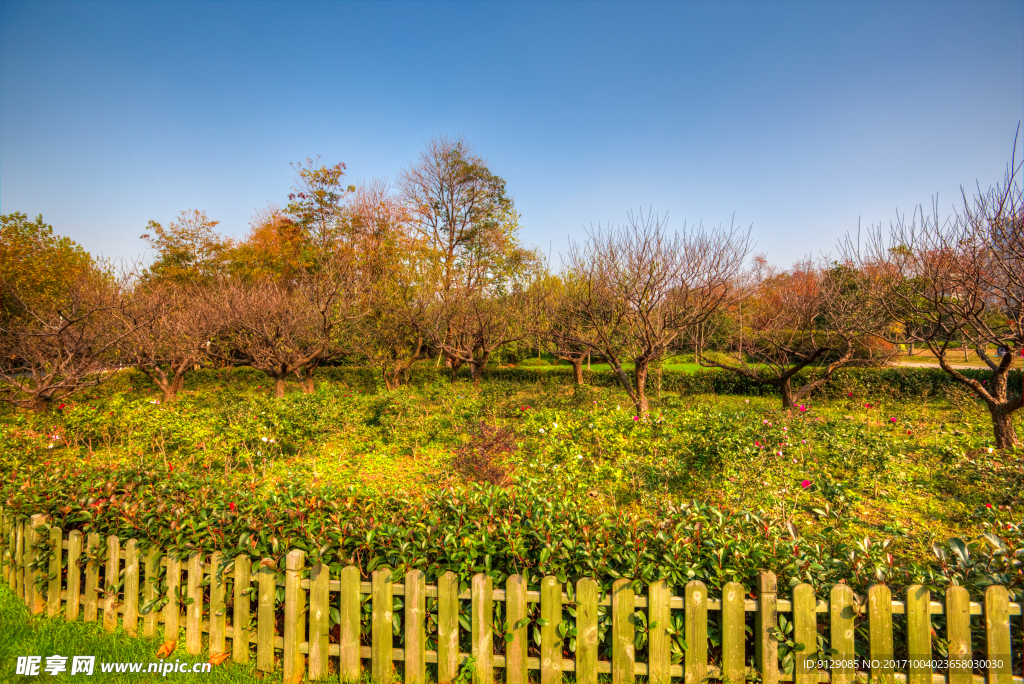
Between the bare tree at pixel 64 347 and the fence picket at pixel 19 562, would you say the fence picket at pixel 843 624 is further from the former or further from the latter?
the bare tree at pixel 64 347

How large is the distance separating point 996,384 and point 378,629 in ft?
27.6

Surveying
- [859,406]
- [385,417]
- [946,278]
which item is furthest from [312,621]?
[859,406]

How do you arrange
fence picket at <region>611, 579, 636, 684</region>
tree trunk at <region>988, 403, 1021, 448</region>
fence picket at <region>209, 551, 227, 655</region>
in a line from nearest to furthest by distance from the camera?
fence picket at <region>611, 579, 636, 684</region>, fence picket at <region>209, 551, 227, 655</region>, tree trunk at <region>988, 403, 1021, 448</region>

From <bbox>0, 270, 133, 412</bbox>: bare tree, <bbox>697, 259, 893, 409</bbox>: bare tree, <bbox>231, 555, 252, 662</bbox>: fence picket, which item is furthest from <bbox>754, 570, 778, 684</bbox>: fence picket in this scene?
<bbox>0, 270, 133, 412</bbox>: bare tree

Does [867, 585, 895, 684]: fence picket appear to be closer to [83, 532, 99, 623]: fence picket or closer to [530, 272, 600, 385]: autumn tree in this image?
[83, 532, 99, 623]: fence picket

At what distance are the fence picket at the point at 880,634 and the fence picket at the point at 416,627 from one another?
1.97 meters

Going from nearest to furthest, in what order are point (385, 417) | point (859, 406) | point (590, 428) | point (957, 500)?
1. point (957, 500)
2. point (590, 428)
3. point (385, 417)
4. point (859, 406)

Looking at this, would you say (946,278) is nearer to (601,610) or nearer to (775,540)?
(775,540)

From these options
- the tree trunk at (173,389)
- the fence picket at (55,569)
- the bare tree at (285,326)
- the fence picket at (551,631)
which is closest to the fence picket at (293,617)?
the fence picket at (551,631)

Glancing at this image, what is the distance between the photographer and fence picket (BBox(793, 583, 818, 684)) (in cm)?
188

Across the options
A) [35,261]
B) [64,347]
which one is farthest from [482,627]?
[35,261]

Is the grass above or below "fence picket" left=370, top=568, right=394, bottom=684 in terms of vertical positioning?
below

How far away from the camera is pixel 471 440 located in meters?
6.05

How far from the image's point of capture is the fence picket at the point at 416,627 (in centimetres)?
202
